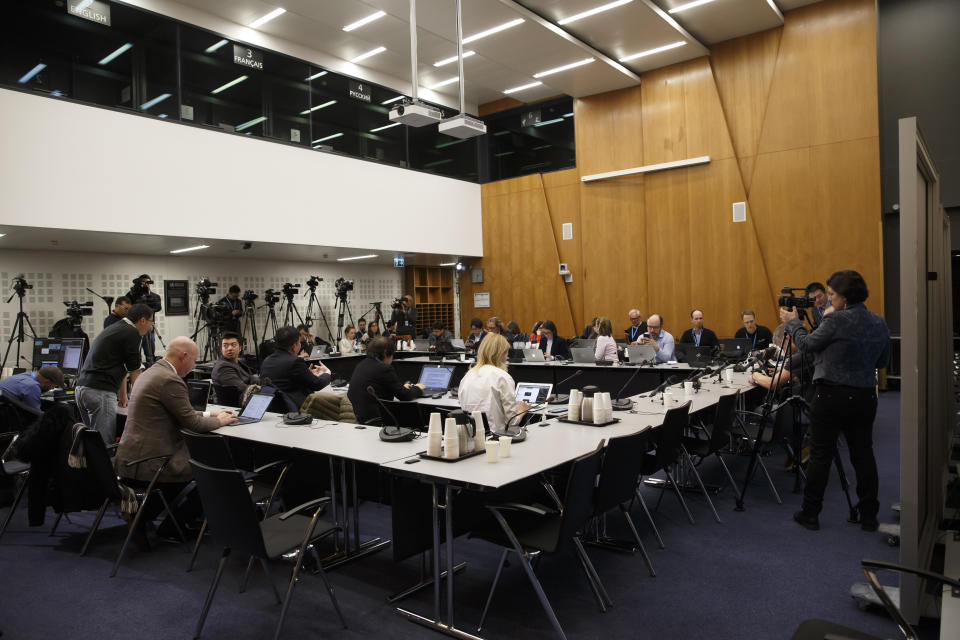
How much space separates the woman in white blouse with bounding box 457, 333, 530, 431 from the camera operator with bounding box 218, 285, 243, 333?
7.18 meters

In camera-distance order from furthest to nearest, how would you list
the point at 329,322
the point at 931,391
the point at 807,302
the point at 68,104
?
the point at 329,322 → the point at 68,104 → the point at 807,302 → the point at 931,391

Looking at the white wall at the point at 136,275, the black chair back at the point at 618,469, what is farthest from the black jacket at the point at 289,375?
the white wall at the point at 136,275

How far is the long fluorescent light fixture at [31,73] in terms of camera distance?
7411 millimetres

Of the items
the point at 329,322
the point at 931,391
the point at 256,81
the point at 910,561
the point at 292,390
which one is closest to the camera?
the point at 910,561

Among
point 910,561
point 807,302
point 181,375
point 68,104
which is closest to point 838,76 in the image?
point 807,302

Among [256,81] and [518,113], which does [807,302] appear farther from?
[518,113]

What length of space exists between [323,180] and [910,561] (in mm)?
9826

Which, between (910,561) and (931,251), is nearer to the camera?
(910,561)

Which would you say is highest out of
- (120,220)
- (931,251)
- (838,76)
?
(838,76)

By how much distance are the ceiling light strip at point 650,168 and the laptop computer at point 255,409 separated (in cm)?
879

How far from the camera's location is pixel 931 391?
3.45m

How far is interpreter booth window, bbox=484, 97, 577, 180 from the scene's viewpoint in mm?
12828

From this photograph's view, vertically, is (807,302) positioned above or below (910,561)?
above

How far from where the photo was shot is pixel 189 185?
28.9 feet
